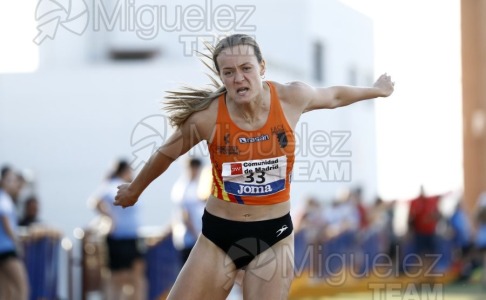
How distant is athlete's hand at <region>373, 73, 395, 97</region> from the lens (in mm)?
7186

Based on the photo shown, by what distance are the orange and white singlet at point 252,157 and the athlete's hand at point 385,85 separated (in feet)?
3.16

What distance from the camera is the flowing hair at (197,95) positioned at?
6.39 m

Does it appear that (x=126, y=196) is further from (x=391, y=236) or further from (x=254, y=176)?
(x=391, y=236)

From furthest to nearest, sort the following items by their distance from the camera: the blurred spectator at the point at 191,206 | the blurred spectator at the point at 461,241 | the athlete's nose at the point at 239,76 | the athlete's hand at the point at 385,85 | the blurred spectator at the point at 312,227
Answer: the blurred spectator at the point at 461,241 → the blurred spectator at the point at 312,227 → the blurred spectator at the point at 191,206 → the athlete's hand at the point at 385,85 → the athlete's nose at the point at 239,76

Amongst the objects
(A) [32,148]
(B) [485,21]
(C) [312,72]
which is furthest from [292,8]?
(B) [485,21]

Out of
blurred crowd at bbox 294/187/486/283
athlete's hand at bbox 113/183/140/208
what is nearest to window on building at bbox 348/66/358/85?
blurred crowd at bbox 294/187/486/283

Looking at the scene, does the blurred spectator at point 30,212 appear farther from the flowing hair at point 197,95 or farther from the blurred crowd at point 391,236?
the flowing hair at point 197,95

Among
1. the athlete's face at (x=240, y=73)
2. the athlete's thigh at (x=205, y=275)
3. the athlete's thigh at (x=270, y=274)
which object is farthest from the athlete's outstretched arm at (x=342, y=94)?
the athlete's thigh at (x=205, y=275)

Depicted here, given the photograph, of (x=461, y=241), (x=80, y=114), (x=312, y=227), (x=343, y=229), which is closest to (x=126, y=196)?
(x=312, y=227)

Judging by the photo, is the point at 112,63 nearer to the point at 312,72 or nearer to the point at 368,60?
the point at 312,72

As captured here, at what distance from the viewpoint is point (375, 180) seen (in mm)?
34438

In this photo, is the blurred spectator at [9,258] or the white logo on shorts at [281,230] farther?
the blurred spectator at [9,258]
